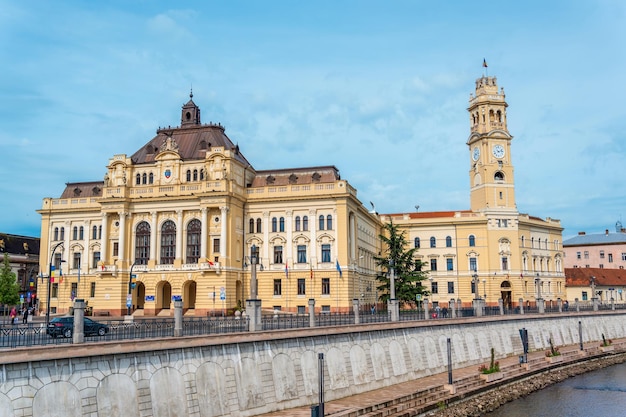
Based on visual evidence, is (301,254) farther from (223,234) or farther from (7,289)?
(7,289)

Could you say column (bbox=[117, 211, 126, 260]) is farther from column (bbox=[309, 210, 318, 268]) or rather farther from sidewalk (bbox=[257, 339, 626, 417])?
sidewalk (bbox=[257, 339, 626, 417])

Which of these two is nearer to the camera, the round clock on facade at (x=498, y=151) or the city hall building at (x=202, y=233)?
the city hall building at (x=202, y=233)

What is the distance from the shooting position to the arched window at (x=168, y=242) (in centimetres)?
7044

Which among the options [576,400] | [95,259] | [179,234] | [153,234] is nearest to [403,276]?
[179,234]

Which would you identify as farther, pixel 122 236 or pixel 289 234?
pixel 122 236

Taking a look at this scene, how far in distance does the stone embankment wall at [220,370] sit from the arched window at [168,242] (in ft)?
124

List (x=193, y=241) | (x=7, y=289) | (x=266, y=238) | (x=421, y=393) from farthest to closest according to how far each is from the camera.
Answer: (x=7, y=289), (x=266, y=238), (x=193, y=241), (x=421, y=393)

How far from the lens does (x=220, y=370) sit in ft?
82.5

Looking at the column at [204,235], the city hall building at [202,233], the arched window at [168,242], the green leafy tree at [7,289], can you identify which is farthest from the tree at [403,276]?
the green leafy tree at [7,289]

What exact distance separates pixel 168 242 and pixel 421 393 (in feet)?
148

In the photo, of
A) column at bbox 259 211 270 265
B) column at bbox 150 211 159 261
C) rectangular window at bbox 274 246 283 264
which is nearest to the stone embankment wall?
rectangular window at bbox 274 246 283 264

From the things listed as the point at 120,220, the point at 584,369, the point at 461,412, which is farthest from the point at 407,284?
the point at 461,412

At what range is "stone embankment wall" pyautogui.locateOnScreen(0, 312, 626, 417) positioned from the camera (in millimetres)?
19000

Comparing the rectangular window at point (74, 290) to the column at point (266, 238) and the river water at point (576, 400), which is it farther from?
the river water at point (576, 400)
